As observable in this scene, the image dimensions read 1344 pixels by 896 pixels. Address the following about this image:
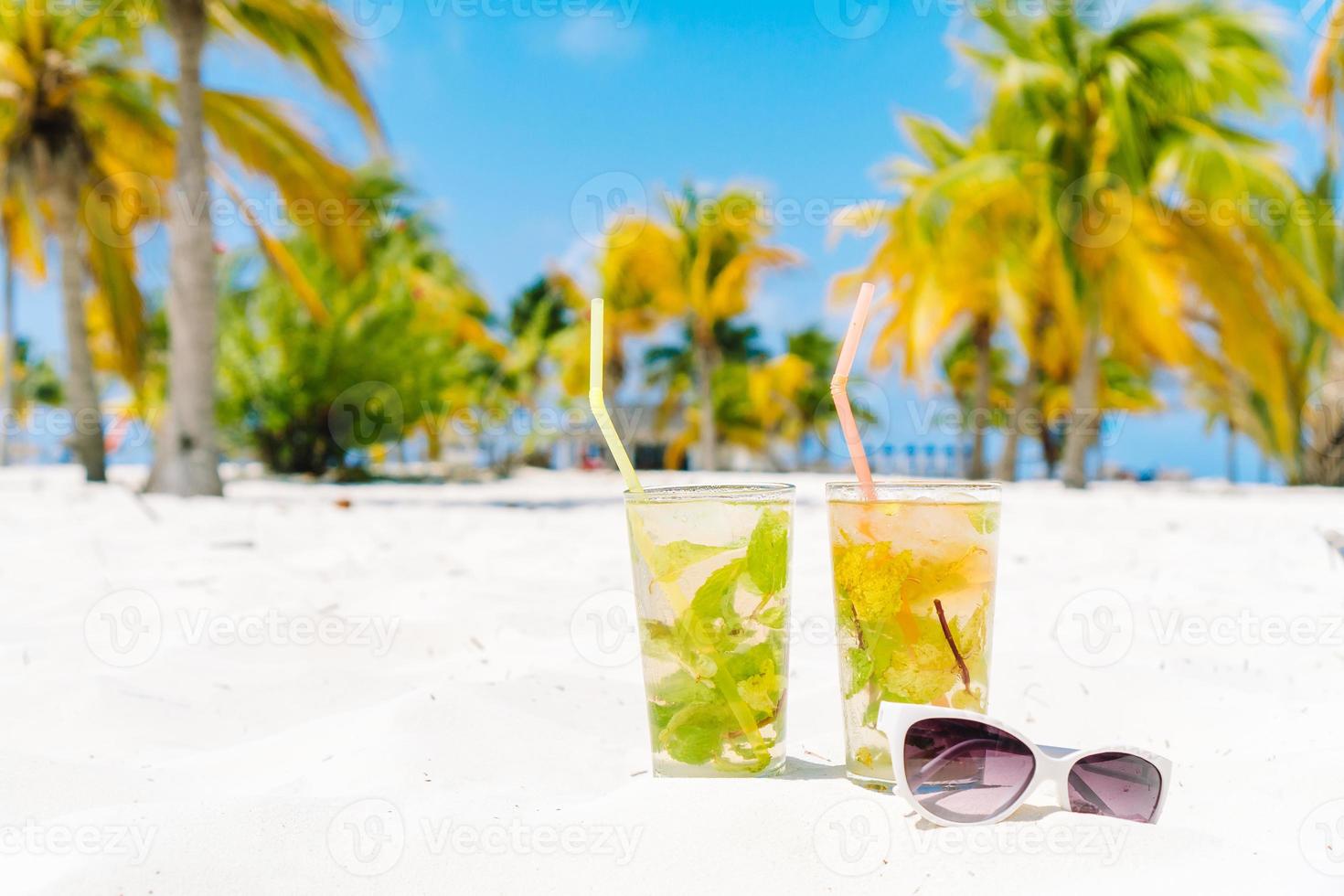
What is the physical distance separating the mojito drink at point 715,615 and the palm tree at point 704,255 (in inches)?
685

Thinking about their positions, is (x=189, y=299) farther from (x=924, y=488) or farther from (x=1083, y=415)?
(x=1083, y=415)

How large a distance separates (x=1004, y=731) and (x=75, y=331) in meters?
9.84

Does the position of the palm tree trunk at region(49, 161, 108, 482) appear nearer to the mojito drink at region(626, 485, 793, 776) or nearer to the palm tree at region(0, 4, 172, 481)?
the palm tree at region(0, 4, 172, 481)

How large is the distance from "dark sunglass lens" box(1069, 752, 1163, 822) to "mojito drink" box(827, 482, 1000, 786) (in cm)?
15

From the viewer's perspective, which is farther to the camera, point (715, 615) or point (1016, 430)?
point (1016, 430)

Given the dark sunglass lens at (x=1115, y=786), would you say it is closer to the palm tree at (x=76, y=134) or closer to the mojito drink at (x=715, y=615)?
the mojito drink at (x=715, y=615)

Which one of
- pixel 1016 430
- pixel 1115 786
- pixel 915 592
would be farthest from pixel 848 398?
pixel 1016 430

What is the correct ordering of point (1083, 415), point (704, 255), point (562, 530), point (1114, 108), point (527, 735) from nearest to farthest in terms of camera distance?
point (527, 735) → point (562, 530) → point (1114, 108) → point (1083, 415) → point (704, 255)

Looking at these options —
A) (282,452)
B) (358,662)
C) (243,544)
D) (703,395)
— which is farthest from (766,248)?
(358,662)

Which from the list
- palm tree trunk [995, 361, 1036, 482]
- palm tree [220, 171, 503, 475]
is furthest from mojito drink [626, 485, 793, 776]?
palm tree trunk [995, 361, 1036, 482]

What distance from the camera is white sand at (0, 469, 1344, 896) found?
1.02m

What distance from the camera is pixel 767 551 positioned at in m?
1.18

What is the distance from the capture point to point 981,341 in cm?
1550

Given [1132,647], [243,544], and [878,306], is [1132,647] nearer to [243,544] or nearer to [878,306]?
[243,544]
